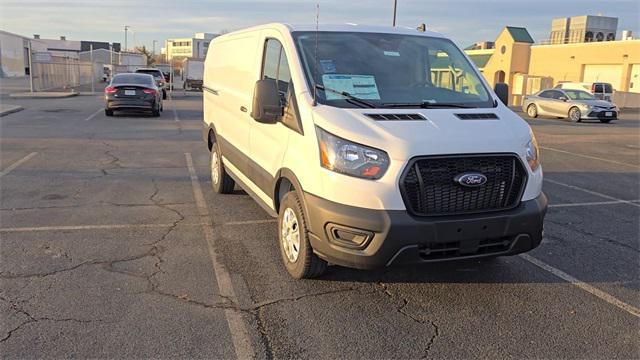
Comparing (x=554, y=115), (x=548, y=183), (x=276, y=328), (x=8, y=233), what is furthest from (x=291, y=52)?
(x=554, y=115)

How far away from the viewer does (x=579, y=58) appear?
4894cm

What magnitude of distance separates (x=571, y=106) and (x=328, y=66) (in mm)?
22603

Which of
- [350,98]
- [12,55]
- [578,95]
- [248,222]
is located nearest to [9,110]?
[248,222]

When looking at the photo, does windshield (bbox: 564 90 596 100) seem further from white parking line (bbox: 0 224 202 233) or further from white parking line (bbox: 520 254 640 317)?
white parking line (bbox: 0 224 202 233)

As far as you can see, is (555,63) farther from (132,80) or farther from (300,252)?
(300,252)

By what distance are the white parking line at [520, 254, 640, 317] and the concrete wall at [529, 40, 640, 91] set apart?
4471 cm

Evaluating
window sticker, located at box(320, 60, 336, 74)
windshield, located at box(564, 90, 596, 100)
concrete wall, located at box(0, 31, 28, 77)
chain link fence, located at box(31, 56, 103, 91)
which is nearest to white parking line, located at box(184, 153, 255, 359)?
window sticker, located at box(320, 60, 336, 74)

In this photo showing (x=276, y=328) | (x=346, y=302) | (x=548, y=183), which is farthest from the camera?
(x=548, y=183)

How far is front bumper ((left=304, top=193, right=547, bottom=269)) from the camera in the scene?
12.3ft

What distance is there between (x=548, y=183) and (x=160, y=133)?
32.7 ft

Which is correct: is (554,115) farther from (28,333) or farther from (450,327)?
(28,333)

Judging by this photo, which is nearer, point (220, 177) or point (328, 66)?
point (328, 66)

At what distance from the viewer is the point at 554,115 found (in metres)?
25.0

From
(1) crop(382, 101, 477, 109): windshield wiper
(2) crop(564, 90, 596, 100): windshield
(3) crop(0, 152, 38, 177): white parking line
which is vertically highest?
(1) crop(382, 101, 477, 109): windshield wiper
